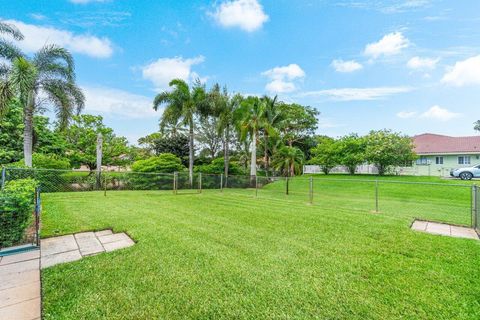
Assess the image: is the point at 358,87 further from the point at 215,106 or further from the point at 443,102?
the point at 215,106

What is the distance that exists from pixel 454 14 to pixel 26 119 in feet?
58.3

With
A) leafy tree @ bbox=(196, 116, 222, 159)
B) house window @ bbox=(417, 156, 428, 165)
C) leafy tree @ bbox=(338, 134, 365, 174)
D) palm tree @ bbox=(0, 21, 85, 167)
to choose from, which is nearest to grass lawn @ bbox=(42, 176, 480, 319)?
palm tree @ bbox=(0, 21, 85, 167)

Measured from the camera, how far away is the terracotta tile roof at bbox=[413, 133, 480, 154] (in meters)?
21.9

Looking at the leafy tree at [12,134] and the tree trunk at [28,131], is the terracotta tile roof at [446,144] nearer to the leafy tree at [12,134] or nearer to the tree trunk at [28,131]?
the tree trunk at [28,131]

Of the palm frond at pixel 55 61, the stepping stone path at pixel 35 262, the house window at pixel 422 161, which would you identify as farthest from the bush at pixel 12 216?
the house window at pixel 422 161

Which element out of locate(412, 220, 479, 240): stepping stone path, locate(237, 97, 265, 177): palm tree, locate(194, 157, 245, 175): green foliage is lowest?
locate(412, 220, 479, 240): stepping stone path

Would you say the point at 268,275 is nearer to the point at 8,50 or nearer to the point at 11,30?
the point at 8,50

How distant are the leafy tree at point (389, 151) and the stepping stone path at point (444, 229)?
1598 cm

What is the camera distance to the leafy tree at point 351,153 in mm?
21438

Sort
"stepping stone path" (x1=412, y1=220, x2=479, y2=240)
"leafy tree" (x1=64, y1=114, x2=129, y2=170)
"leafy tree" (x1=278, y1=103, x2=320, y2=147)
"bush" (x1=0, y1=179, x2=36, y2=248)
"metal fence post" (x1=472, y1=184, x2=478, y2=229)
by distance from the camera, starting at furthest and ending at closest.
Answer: "leafy tree" (x1=278, y1=103, x2=320, y2=147) → "leafy tree" (x1=64, y1=114, x2=129, y2=170) → "metal fence post" (x1=472, y1=184, x2=478, y2=229) → "stepping stone path" (x1=412, y1=220, x2=479, y2=240) → "bush" (x1=0, y1=179, x2=36, y2=248)

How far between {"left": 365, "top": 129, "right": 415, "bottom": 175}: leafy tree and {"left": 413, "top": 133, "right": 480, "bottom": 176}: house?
12.2 feet

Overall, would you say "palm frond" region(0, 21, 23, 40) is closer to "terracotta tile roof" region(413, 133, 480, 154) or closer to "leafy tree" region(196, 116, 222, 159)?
"leafy tree" region(196, 116, 222, 159)

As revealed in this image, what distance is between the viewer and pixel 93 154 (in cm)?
2145

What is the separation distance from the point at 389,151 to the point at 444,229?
669 inches
